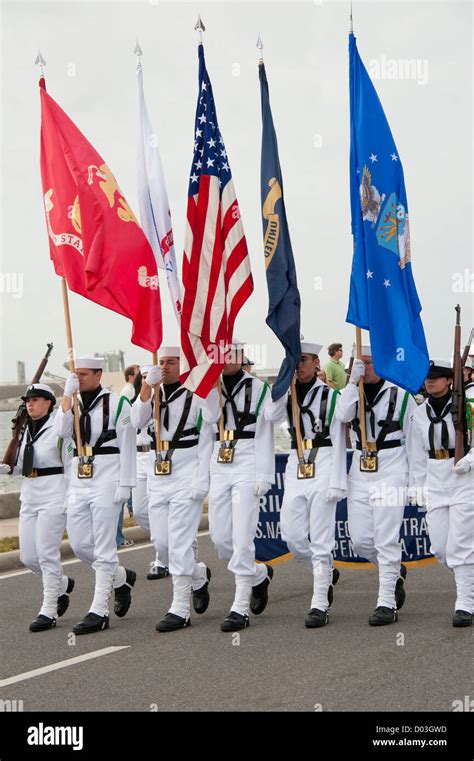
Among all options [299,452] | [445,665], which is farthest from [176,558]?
[445,665]

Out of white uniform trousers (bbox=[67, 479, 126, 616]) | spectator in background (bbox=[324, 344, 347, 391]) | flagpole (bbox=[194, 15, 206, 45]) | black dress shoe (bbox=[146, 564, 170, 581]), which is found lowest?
black dress shoe (bbox=[146, 564, 170, 581])

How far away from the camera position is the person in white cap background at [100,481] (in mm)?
8477

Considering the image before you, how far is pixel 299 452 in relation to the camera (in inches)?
333

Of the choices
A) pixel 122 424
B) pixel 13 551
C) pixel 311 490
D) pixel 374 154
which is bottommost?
pixel 13 551

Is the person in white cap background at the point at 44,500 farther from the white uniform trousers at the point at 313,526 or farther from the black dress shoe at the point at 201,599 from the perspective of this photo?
the white uniform trousers at the point at 313,526

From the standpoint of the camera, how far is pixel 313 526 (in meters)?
8.32

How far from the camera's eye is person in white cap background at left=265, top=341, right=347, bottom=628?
8266 millimetres

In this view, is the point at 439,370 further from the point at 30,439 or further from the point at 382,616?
the point at 30,439

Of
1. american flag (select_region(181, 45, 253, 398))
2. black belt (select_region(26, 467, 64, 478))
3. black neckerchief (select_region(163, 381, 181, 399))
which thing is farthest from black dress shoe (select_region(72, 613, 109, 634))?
american flag (select_region(181, 45, 253, 398))

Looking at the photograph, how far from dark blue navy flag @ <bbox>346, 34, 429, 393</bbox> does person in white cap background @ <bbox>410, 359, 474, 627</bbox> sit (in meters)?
0.26

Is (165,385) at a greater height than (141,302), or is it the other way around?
(141,302)

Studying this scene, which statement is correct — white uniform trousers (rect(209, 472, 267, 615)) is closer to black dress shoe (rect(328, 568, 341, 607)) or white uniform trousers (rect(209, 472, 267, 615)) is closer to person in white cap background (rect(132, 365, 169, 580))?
black dress shoe (rect(328, 568, 341, 607))
